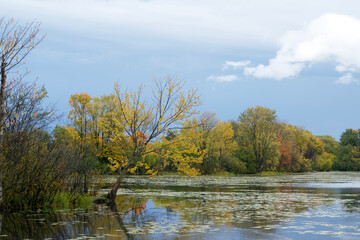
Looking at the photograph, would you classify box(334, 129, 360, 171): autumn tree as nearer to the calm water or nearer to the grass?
the calm water

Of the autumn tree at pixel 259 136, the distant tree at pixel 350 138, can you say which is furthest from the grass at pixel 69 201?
the distant tree at pixel 350 138

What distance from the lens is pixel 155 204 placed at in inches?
835

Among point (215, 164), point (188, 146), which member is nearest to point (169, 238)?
point (188, 146)

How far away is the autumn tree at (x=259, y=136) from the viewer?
79.6m

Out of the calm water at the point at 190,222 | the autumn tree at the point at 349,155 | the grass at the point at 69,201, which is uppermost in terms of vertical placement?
the autumn tree at the point at 349,155

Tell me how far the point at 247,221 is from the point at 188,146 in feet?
30.0

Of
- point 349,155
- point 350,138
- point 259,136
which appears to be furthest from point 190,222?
point 350,138

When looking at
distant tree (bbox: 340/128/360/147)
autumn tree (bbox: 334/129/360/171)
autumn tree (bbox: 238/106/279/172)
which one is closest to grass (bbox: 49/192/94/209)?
autumn tree (bbox: 238/106/279/172)

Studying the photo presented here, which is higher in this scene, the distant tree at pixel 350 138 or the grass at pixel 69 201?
the distant tree at pixel 350 138

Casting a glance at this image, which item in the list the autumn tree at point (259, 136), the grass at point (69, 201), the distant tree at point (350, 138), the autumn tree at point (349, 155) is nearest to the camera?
the grass at point (69, 201)

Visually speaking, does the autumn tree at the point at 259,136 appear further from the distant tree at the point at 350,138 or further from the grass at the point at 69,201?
the grass at the point at 69,201

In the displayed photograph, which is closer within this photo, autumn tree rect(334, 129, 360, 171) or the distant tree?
autumn tree rect(334, 129, 360, 171)

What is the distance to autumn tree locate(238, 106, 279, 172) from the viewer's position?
261ft

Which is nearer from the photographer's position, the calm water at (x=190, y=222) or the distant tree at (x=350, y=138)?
the calm water at (x=190, y=222)
